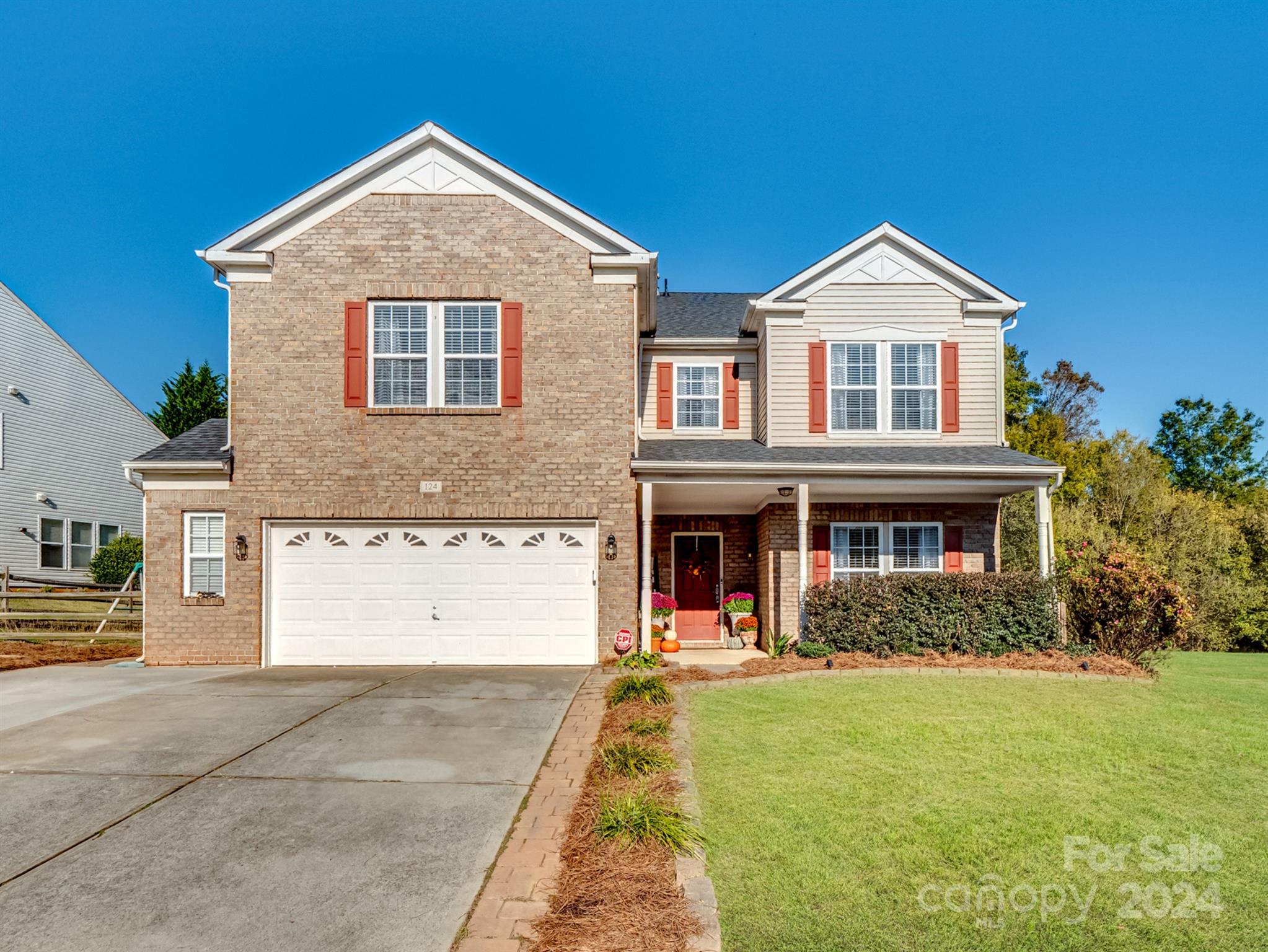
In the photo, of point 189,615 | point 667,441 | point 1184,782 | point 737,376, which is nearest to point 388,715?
point 189,615

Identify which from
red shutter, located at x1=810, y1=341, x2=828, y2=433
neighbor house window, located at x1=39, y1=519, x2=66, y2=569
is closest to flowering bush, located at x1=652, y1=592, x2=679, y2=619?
red shutter, located at x1=810, y1=341, x2=828, y2=433

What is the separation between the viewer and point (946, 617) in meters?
12.0

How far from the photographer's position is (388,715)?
8.37m

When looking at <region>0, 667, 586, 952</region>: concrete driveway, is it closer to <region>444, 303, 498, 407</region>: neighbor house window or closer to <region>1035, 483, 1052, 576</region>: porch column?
<region>444, 303, 498, 407</region>: neighbor house window

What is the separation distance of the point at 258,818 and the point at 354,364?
28.5 feet

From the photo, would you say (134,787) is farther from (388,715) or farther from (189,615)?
(189,615)

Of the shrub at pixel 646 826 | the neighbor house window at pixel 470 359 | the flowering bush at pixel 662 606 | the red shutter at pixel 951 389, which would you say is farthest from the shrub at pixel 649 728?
the red shutter at pixel 951 389

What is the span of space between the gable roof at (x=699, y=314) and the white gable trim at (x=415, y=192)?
11.7 feet

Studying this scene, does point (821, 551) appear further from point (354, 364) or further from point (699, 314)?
point (354, 364)

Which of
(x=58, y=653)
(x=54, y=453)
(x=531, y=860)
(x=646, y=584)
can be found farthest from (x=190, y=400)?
(x=531, y=860)

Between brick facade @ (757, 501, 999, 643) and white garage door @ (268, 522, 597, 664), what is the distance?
3.88 meters

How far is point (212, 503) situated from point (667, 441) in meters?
7.69

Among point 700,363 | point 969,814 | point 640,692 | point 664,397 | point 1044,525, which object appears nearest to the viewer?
point 969,814

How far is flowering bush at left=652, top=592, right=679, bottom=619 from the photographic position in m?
15.1
